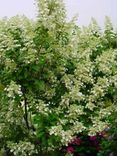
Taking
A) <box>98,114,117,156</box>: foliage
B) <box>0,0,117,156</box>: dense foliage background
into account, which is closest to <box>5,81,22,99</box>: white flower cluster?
<box>0,0,117,156</box>: dense foliage background

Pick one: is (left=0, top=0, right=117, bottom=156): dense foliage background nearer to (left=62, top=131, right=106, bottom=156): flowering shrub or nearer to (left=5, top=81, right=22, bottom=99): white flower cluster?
(left=5, top=81, right=22, bottom=99): white flower cluster

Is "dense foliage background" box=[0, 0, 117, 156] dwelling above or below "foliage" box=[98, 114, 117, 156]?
above

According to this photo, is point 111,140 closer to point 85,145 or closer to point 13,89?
point 85,145

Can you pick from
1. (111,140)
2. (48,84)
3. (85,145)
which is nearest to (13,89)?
(48,84)

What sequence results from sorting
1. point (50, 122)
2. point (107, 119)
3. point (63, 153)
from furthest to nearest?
point (63, 153) < point (107, 119) < point (50, 122)

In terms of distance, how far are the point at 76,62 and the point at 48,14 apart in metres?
0.80

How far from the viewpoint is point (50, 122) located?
25.3 ft

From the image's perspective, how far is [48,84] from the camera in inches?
322

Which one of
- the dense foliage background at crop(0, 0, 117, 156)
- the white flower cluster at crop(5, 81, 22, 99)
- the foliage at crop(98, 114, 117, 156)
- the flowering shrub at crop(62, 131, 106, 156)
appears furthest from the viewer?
the flowering shrub at crop(62, 131, 106, 156)

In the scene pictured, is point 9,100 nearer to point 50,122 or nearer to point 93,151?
point 50,122

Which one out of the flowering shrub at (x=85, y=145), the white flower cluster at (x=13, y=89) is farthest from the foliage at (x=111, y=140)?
the white flower cluster at (x=13, y=89)

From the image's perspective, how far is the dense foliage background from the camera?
25.5ft

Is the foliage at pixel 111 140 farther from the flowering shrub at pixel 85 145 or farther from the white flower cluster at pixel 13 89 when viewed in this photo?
the white flower cluster at pixel 13 89

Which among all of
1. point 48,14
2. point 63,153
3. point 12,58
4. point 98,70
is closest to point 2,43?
point 12,58
